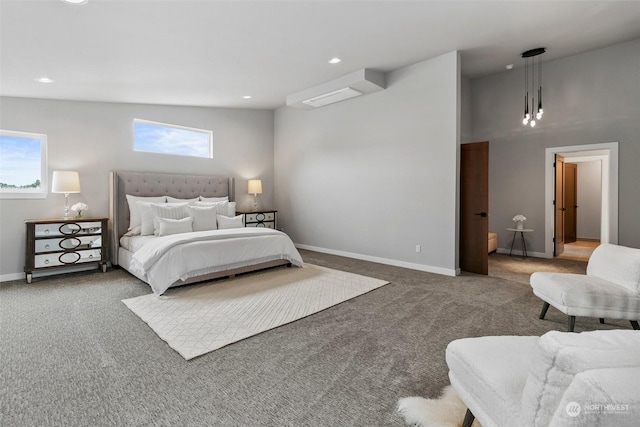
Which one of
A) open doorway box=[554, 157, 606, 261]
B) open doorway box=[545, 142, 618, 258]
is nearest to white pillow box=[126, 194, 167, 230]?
open doorway box=[545, 142, 618, 258]

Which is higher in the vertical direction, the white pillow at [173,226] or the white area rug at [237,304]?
the white pillow at [173,226]

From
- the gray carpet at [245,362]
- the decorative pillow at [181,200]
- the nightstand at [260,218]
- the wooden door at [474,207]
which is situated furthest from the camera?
the nightstand at [260,218]

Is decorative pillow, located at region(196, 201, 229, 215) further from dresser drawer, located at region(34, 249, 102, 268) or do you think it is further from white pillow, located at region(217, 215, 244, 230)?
dresser drawer, located at region(34, 249, 102, 268)

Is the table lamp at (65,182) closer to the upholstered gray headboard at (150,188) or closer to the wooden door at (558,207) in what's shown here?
the upholstered gray headboard at (150,188)

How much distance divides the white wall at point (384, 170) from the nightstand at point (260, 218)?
396 millimetres

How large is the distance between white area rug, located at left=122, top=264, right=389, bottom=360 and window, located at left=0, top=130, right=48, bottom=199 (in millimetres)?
2559

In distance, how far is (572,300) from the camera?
245 cm

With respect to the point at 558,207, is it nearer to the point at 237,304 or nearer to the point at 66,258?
the point at 237,304

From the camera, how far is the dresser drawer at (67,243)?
13.7ft

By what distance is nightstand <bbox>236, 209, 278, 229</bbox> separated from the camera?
6402mm

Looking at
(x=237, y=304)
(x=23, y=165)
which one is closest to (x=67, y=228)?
(x=23, y=165)

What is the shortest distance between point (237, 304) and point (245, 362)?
114cm

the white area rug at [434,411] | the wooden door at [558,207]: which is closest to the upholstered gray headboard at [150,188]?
the white area rug at [434,411]

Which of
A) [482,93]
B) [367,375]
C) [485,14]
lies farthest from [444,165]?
[367,375]
